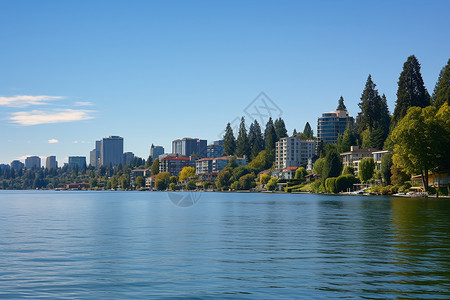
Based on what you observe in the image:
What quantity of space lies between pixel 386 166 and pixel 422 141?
30.5 metres

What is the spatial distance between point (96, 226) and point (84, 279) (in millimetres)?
25711

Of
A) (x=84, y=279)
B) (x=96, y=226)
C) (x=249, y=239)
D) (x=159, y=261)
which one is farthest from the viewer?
(x=96, y=226)

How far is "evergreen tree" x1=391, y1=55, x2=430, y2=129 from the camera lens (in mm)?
145500

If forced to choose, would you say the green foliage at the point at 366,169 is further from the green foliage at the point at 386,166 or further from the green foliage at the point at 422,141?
the green foliage at the point at 422,141

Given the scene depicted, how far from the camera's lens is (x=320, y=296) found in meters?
17.0

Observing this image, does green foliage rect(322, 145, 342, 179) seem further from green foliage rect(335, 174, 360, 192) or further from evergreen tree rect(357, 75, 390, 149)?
evergreen tree rect(357, 75, 390, 149)

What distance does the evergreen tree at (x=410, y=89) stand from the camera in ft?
477

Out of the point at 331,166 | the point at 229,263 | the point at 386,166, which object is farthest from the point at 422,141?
the point at 229,263

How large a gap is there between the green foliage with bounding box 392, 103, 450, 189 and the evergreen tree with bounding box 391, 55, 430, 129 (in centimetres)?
4073

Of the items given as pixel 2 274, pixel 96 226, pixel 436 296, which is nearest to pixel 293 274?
pixel 436 296

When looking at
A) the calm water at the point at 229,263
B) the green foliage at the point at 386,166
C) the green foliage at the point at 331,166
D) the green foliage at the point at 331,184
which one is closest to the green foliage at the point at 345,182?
the green foliage at the point at 331,184

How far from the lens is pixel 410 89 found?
14600 cm

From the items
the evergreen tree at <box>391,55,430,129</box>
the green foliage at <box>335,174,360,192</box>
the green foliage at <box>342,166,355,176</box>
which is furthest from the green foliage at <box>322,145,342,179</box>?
the evergreen tree at <box>391,55,430,129</box>

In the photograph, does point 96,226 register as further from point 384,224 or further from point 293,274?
point 293,274
